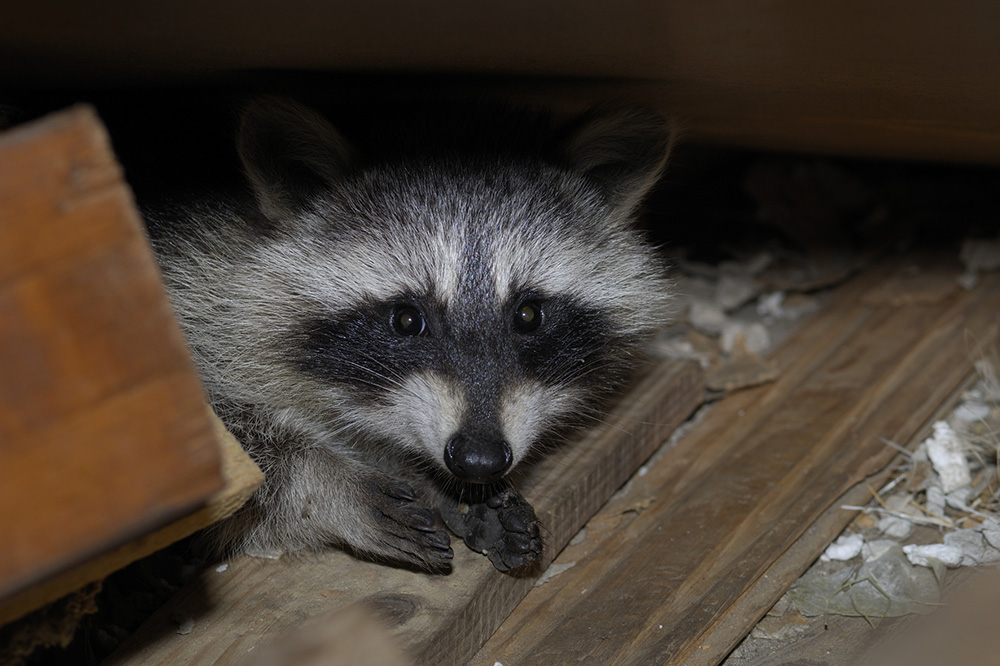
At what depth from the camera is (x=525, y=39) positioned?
228 centimetres

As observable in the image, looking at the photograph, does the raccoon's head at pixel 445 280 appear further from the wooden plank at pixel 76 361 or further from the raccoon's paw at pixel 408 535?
the wooden plank at pixel 76 361

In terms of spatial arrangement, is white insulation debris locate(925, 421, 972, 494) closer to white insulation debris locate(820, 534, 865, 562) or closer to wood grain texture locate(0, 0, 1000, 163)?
white insulation debris locate(820, 534, 865, 562)

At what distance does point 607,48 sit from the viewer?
7.77 feet

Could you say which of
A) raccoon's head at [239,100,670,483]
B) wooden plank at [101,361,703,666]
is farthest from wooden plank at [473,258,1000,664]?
raccoon's head at [239,100,670,483]

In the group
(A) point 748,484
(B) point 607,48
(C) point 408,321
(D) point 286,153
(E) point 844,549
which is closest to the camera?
(B) point 607,48

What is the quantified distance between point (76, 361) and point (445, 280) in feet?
4.30

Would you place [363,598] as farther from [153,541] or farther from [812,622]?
[812,622]

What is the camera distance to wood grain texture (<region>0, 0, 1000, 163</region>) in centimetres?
198

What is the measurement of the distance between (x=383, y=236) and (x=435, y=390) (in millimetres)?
488

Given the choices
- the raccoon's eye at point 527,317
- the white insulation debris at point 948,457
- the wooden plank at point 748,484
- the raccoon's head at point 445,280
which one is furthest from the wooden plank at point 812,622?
the raccoon's eye at point 527,317

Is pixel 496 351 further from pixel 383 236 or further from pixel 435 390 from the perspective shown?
pixel 383 236

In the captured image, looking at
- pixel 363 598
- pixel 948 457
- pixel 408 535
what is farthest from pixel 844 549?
pixel 363 598

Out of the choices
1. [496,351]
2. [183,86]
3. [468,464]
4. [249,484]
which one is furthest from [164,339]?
[183,86]

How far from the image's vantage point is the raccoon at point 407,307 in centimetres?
259
